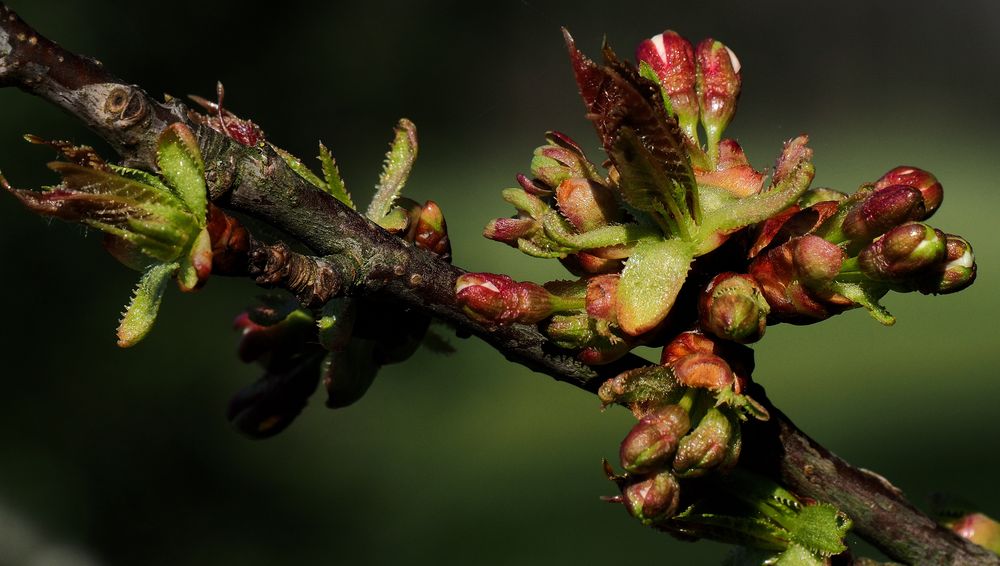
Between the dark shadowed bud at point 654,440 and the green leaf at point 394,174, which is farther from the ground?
the green leaf at point 394,174

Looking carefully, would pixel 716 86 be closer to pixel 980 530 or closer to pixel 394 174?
pixel 394 174

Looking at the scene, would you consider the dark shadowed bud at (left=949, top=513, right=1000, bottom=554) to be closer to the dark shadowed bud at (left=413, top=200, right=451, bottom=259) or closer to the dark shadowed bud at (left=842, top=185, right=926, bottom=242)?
the dark shadowed bud at (left=842, top=185, right=926, bottom=242)

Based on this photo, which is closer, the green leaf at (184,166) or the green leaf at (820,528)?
the green leaf at (184,166)

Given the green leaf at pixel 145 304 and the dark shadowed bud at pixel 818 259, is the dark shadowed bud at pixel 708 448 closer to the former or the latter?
the dark shadowed bud at pixel 818 259

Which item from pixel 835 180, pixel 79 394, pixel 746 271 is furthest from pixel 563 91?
pixel 746 271

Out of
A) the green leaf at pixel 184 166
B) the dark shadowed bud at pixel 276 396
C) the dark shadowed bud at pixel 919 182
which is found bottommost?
the dark shadowed bud at pixel 276 396

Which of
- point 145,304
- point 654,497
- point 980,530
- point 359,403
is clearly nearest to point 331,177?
point 145,304

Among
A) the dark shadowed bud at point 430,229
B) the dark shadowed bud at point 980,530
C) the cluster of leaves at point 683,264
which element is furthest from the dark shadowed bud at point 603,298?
the dark shadowed bud at point 980,530

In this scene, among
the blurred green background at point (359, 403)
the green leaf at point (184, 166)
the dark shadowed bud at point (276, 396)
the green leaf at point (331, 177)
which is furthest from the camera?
the blurred green background at point (359, 403)
